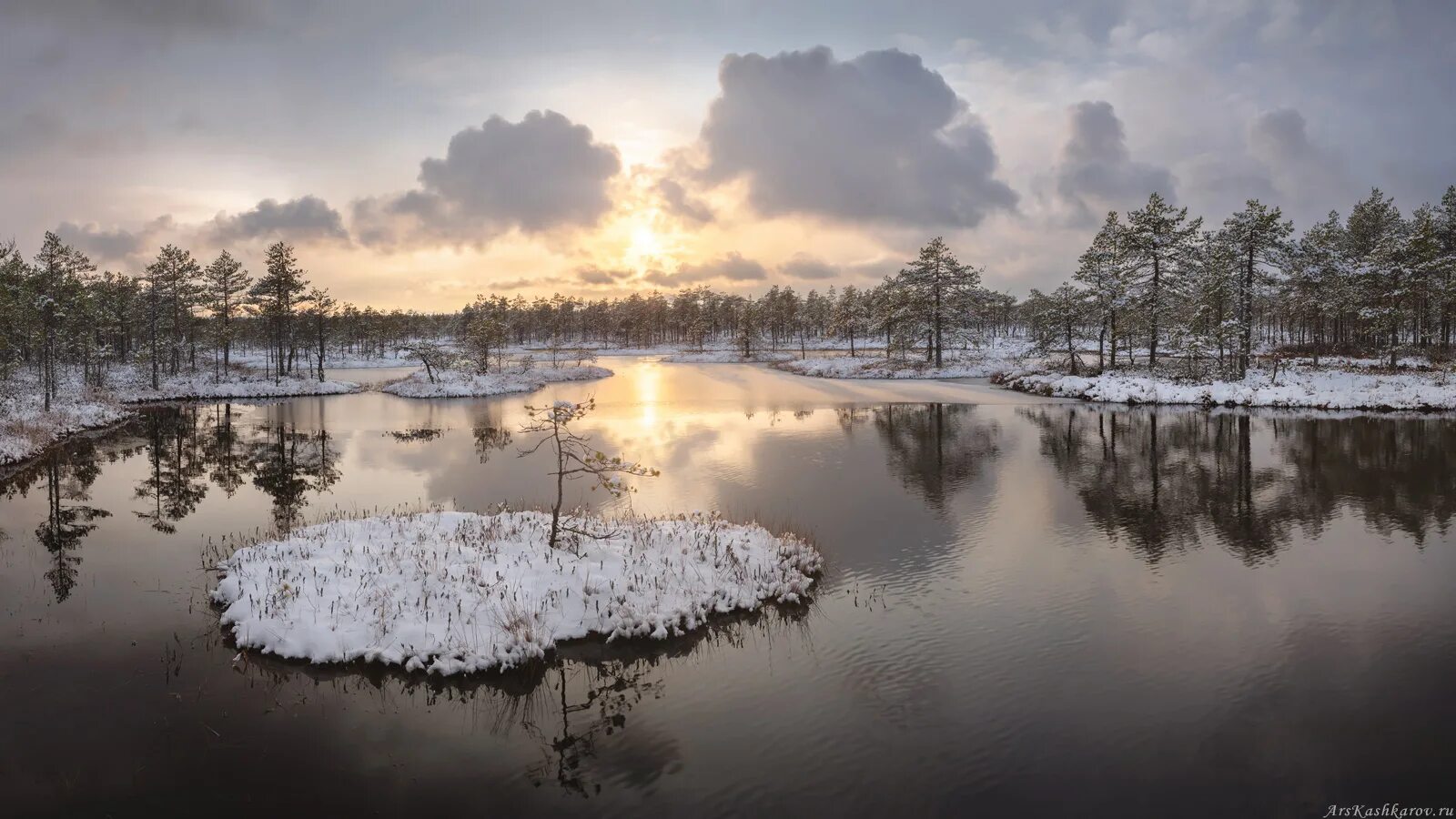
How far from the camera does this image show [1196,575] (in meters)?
15.7

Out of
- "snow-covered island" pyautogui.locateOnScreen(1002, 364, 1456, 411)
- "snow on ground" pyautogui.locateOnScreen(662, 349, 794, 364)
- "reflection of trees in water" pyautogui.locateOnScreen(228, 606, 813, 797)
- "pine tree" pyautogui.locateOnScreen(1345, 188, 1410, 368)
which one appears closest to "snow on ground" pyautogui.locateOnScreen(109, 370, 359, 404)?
"snow on ground" pyautogui.locateOnScreen(662, 349, 794, 364)

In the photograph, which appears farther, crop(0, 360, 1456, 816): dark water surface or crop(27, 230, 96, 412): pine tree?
crop(27, 230, 96, 412): pine tree

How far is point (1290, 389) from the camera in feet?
157

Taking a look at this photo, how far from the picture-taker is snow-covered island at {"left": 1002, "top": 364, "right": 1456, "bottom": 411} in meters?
44.5

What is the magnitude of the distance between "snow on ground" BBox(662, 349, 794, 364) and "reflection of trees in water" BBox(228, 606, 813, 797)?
102m

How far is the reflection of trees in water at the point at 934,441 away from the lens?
25953 mm

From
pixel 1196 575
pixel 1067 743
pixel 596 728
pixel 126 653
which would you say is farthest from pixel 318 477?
pixel 1196 575

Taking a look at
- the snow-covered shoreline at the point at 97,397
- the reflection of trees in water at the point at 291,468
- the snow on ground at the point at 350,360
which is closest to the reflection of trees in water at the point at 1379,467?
the reflection of trees in water at the point at 291,468

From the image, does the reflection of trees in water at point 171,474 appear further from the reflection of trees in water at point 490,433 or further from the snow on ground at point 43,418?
the reflection of trees in water at point 490,433

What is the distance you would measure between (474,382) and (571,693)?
201 ft

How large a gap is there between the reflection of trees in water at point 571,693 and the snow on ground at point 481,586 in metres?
0.26

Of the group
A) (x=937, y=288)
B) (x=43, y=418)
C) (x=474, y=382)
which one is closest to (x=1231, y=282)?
(x=937, y=288)

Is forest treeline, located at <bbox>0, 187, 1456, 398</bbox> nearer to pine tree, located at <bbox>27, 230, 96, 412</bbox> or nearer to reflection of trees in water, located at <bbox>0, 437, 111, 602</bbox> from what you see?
pine tree, located at <bbox>27, 230, 96, 412</bbox>

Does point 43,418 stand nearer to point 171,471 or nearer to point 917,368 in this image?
point 171,471
